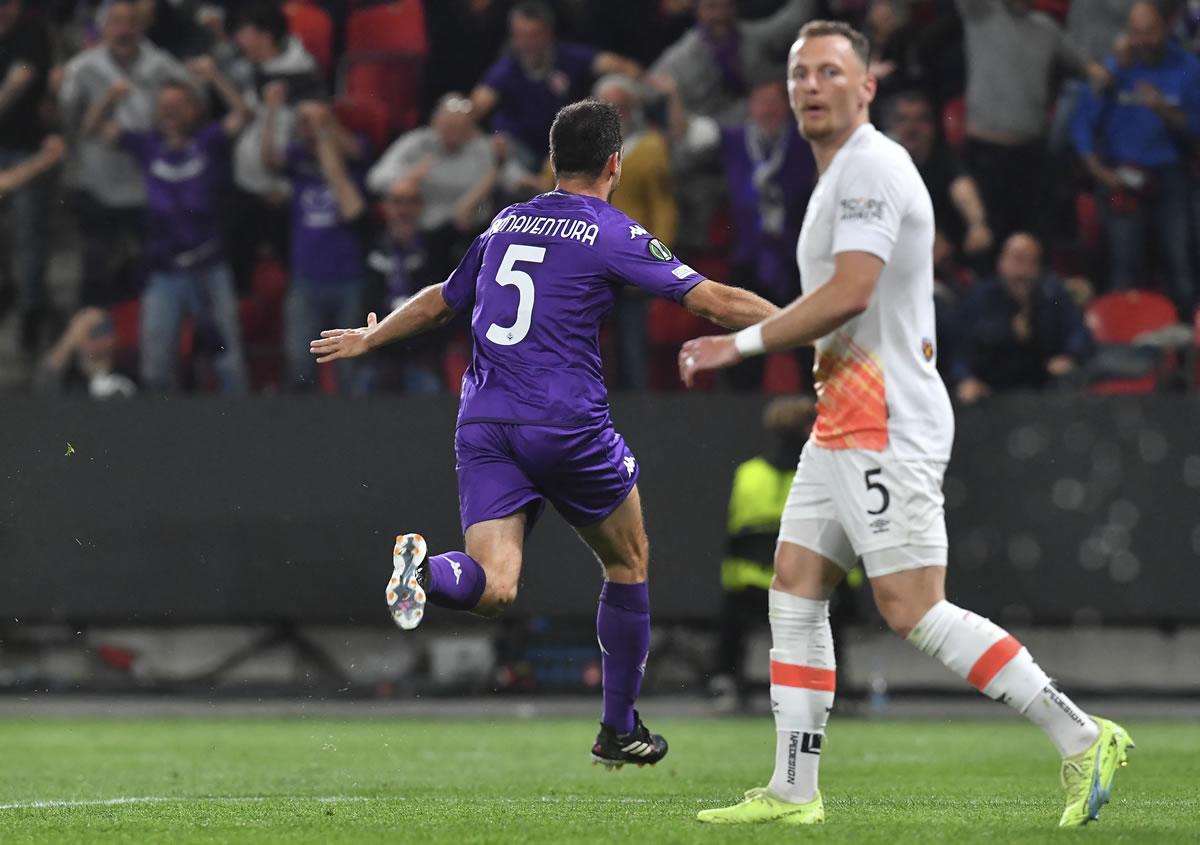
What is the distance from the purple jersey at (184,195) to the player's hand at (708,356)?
9.23 metres

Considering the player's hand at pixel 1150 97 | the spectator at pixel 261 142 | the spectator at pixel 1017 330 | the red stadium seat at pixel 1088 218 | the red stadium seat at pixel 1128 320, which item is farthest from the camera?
the spectator at pixel 261 142

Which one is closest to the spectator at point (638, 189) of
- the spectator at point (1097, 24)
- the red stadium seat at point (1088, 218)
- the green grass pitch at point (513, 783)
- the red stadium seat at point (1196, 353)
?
the green grass pitch at point (513, 783)

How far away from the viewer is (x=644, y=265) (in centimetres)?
677

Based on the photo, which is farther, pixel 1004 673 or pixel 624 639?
pixel 624 639

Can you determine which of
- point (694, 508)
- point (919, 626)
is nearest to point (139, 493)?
point (694, 508)

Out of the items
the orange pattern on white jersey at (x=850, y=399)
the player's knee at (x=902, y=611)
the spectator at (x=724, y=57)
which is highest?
the spectator at (x=724, y=57)

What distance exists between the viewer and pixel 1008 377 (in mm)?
13930

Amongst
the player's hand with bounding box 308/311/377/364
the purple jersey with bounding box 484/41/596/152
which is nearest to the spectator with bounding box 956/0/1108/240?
the purple jersey with bounding box 484/41/596/152

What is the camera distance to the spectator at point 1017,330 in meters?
13.4

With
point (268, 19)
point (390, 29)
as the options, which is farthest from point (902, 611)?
point (268, 19)

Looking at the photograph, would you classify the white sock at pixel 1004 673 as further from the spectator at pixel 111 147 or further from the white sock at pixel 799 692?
the spectator at pixel 111 147

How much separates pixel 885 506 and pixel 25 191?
10.9 m

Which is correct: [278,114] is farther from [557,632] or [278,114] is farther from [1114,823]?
[1114,823]

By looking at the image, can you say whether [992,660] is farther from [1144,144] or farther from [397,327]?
[1144,144]
